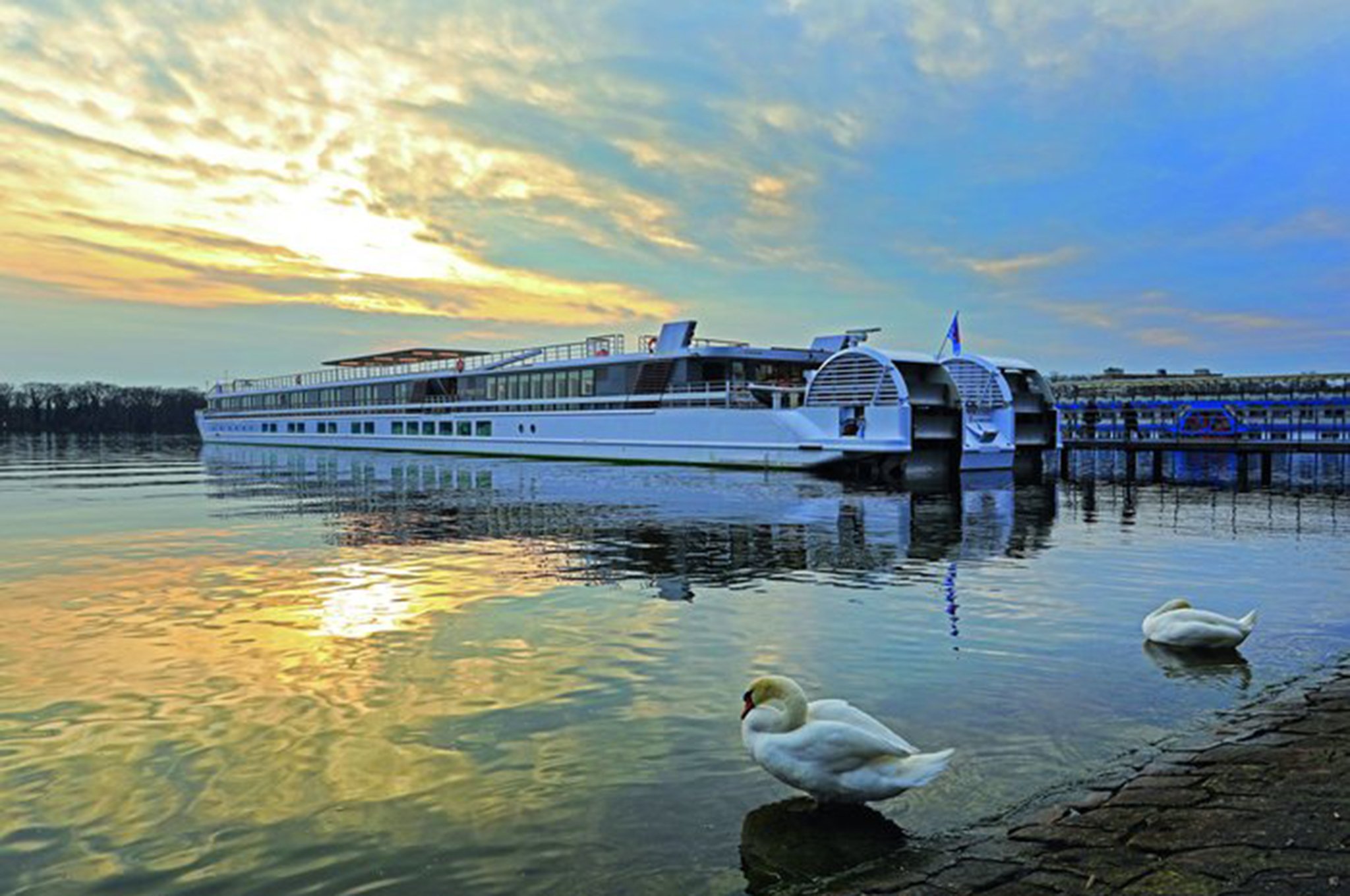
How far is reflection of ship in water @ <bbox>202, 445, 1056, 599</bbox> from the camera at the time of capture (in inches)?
672

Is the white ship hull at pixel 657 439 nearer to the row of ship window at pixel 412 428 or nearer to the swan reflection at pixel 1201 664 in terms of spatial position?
the row of ship window at pixel 412 428

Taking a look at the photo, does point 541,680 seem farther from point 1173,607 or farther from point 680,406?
point 680,406

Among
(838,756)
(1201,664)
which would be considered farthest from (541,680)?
(1201,664)

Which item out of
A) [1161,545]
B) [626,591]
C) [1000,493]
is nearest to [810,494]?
[1000,493]

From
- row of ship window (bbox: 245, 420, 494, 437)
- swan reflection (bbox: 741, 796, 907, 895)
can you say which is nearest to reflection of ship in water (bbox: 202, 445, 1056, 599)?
swan reflection (bbox: 741, 796, 907, 895)

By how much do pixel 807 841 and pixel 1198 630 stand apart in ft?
21.2

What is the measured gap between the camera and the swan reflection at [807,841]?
5203 mm

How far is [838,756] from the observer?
589cm

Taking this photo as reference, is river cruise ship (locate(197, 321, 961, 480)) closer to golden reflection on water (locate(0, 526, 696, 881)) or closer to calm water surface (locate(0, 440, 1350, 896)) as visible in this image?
calm water surface (locate(0, 440, 1350, 896))

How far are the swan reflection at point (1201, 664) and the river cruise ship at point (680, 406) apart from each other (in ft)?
97.7

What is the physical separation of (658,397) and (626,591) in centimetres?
3741

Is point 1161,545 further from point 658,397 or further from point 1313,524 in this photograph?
point 658,397

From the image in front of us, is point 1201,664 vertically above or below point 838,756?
below

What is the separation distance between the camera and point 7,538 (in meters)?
20.8
